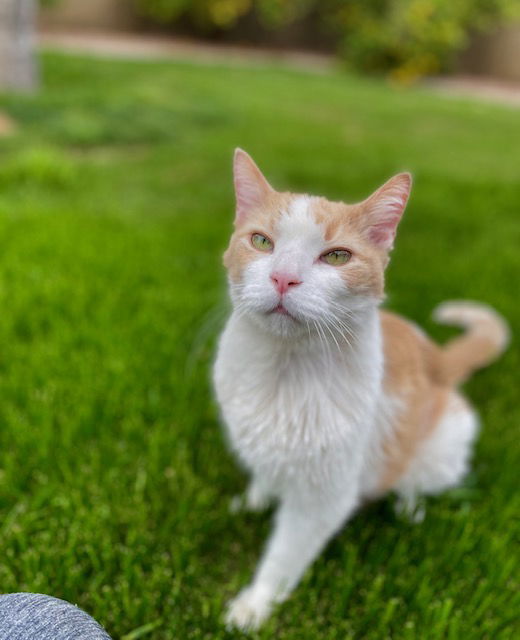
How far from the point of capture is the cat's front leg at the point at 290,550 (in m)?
1.36

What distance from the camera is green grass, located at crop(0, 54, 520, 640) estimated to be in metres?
1.38

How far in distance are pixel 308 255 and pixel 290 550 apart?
76 centimetres

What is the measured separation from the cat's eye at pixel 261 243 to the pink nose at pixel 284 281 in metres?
0.11

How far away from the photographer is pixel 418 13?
10.2 m

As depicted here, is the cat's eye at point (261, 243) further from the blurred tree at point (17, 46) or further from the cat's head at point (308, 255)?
the blurred tree at point (17, 46)

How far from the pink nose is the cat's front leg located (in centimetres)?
58

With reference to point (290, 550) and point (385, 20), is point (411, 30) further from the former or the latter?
point (290, 550)

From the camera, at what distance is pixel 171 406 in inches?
76.3

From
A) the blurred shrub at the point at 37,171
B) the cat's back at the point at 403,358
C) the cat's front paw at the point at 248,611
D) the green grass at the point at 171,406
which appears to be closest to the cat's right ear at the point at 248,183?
the green grass at the point at 171,406

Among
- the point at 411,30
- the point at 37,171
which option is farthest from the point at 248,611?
the point at 411,30

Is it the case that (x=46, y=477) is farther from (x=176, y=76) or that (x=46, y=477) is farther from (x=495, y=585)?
(x=176, y=76)

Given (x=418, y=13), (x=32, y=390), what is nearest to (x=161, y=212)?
(x=32, y=390)

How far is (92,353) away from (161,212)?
1560 millimetres

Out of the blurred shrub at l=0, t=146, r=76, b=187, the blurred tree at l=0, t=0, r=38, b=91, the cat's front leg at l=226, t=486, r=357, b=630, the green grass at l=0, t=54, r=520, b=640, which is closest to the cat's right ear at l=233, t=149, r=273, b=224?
the green grass at l=0, t=54, r=520, b=640
